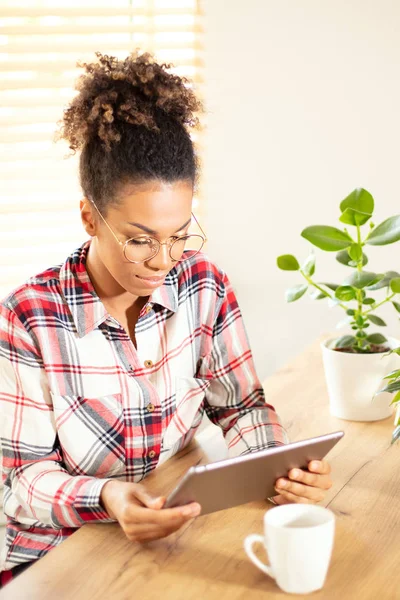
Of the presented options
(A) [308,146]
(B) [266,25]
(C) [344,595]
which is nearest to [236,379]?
(C) [344,595]

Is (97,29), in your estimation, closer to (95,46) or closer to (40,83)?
(95,46)

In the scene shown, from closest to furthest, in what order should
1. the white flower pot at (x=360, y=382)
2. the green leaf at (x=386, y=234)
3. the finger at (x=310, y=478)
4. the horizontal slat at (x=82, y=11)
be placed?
1. the finger at (x=310, y=478)
2. the green leaf at (x=386, y=234)
3. the white flower pot at (x=360, y=382)
4. the horizontal slat at (x=82, y=11)

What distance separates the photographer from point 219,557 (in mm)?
964

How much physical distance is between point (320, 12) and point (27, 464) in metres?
1.51

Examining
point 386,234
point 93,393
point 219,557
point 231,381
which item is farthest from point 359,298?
point 219,557

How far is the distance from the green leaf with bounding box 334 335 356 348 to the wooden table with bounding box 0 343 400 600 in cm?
25

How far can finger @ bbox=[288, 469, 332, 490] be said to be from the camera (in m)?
1.08

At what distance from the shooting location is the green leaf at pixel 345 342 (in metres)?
1.46

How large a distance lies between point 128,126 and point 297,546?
68cm

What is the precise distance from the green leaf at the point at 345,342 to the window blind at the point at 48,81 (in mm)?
824

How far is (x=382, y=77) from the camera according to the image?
2.10 meters

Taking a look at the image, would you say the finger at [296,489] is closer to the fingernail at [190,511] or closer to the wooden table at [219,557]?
the wooden table at [219,557]

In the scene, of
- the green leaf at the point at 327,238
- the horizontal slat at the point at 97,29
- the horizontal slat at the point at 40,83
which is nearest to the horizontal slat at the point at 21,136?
the horizontal slat at the point at 40,83

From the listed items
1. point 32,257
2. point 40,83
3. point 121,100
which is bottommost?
point 32,257
